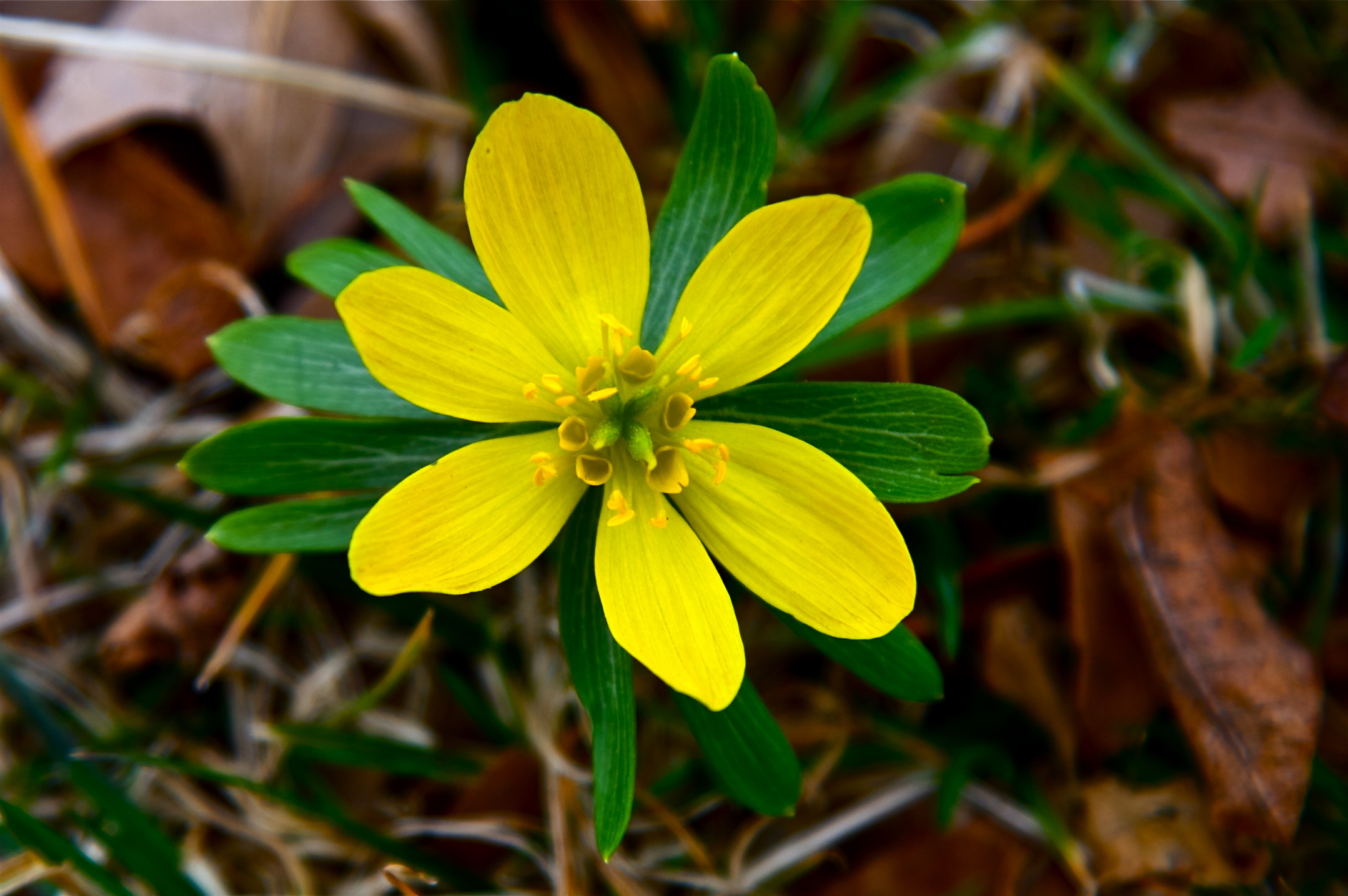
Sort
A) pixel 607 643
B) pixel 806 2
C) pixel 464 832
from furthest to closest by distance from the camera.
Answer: pixel 806 2
pixel 464 832
pixel 607 643

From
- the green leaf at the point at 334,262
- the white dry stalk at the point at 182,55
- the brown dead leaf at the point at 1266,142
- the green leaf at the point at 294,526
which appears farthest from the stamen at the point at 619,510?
the brown dead leaf at the point at 1266,142

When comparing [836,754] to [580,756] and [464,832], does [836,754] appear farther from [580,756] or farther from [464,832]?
[464,832]

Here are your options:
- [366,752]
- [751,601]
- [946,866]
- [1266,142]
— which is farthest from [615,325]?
[1266,142]

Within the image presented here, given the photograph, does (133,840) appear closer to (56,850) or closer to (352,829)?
(56,850)

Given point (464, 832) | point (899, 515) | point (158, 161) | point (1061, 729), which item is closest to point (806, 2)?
point (899, 515)

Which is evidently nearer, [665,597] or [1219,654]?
[665,597]
